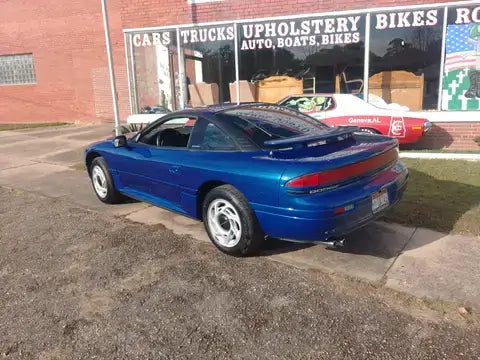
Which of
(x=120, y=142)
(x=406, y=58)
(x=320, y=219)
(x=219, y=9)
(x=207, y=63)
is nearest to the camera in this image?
(x=320, y=219)

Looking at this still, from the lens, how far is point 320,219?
3375 mm

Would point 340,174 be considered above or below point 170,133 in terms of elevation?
below

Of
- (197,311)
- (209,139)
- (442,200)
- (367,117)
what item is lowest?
(197,311)

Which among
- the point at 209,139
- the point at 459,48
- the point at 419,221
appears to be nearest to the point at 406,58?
the point at 459,48

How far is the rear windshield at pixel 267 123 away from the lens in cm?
400

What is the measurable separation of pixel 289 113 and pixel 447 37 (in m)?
6.28

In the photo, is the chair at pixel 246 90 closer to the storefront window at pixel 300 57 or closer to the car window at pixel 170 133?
the storefront window at pixel 300 57

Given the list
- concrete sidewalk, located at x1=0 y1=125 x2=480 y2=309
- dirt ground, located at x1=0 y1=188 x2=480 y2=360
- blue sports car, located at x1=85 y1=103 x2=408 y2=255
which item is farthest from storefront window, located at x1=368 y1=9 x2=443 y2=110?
dirt ground, located at x1=0 y1=188 x2=480 y2=360

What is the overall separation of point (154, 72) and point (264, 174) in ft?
31.5

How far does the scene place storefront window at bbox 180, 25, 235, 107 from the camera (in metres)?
11.0

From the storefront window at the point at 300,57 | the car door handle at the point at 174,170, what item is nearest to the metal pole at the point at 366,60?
the storefront window at the point at 300,57

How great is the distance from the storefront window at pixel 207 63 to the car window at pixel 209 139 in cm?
717

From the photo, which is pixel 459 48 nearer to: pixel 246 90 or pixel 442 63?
pixel 442 63

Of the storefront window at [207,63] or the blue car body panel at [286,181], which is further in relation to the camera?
the storefront window at [207,63]
